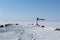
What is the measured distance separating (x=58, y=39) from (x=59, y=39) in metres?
0.10

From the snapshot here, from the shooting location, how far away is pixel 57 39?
12961 mm

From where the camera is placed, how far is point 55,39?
42.6 feet

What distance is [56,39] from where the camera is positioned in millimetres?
13000

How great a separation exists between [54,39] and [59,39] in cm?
49

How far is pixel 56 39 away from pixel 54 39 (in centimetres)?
20

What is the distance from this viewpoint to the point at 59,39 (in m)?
12.9

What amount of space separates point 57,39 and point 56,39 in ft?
0.33

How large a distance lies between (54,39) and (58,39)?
1.29ft

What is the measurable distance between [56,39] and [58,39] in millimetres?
203

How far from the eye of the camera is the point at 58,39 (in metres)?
12.9

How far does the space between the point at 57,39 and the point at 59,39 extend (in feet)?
0.66
